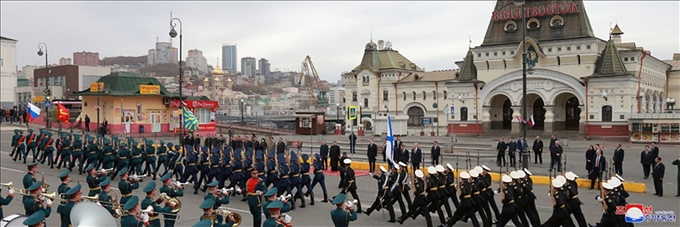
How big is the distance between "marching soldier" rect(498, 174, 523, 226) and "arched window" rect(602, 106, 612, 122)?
33478mm

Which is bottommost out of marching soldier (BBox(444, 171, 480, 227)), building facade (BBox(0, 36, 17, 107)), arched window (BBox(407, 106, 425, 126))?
marching soldier (BBox(444, 171, 480, 227))

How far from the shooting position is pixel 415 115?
206 ft

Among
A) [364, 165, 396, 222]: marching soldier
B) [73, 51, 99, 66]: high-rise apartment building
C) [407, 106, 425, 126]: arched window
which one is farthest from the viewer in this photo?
[73, 51, 99, 66]: high-rise apartment building

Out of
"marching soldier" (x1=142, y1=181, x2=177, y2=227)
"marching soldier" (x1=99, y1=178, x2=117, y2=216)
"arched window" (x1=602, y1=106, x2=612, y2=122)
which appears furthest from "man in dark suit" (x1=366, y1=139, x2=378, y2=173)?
"arched window" (x1=602, y1=106, x2=612, y2=122)

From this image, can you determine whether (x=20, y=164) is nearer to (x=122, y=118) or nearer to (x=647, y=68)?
(x=122, y=118)

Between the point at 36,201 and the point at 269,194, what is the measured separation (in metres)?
3.87

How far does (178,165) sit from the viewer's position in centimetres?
1834

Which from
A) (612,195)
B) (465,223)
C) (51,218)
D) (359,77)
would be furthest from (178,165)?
(359,77)

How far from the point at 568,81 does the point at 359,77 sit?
2812 cm

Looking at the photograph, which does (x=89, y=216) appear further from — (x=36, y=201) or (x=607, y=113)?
(x=607, y=113)

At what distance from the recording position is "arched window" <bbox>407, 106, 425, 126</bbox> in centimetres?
6225

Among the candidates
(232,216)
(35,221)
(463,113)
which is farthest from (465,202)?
(463,113)

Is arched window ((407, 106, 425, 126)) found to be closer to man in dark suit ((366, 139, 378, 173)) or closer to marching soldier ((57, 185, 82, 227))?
man in dark suit ((366, 139, 378, 173))

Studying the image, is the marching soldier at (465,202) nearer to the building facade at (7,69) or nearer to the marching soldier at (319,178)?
the marching soldier at (319,178)
